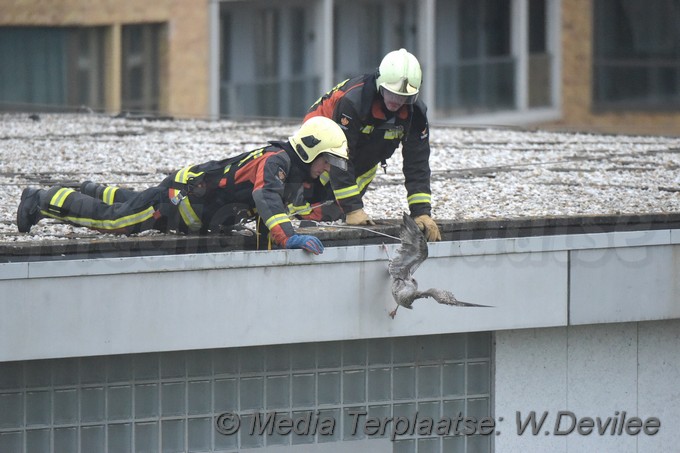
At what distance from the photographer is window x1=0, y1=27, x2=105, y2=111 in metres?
20.3

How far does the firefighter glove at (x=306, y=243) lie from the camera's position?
7.26 meters

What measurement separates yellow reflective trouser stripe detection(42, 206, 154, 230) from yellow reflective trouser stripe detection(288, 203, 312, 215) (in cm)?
89

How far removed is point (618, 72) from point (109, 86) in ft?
37.8

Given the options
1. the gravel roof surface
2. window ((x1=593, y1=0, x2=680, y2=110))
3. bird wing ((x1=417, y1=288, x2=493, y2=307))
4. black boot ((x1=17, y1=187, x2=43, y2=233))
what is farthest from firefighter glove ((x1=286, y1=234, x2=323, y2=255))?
window ((x1=593, y1=0, x2=680, y2=110))

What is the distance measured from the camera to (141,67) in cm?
2125

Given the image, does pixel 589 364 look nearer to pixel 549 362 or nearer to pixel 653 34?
pixel 549 362

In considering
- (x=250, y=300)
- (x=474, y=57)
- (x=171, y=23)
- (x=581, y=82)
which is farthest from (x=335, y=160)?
(x=581, y=82)

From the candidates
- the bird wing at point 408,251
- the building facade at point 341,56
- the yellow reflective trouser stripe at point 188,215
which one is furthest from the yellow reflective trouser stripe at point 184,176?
the building facade at point 341,56

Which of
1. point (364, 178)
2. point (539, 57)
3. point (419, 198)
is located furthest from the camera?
point (539, 57)

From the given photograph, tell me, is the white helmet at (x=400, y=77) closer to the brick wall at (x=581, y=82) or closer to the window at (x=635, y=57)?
the brick wall at (x=581, y=82)

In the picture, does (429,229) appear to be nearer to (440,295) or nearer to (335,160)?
(335,160)

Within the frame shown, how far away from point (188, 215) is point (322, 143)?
3.30ft

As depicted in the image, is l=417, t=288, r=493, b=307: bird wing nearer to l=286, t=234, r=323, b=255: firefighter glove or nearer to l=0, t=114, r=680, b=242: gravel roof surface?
l=286, t=234, r=323, b=255: firefighter glove

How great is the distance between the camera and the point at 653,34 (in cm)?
2697
